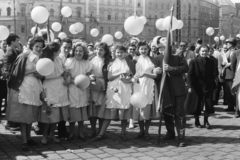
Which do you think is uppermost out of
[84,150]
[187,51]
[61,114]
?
[187,51]

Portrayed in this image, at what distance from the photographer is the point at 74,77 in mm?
6172

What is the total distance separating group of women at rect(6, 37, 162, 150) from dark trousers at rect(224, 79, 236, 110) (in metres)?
4.52

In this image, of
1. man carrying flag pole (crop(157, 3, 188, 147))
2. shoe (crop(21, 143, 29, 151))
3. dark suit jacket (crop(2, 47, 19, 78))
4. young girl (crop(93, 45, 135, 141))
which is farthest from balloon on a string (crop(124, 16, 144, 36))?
shoe (crop(21, 143, 29, 151))

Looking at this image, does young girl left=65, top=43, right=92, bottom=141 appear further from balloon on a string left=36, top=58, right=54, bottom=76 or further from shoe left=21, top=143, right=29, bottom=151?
shoe left=21, top=143, right=29, bottom=151

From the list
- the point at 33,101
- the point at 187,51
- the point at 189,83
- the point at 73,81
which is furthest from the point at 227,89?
the point at 33,101

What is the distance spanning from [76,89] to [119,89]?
832 millimetres

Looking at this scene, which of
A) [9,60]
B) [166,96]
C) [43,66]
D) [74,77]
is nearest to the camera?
[43,66]

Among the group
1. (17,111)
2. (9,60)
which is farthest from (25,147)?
(9,60)

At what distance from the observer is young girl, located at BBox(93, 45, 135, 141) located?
20.6 ft

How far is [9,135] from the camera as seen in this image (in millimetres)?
6773

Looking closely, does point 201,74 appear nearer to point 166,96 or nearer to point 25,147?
point 166,96

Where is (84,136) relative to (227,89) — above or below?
below

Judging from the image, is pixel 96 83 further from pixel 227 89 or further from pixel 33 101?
pixel 227 89

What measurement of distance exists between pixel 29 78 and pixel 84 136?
5.47ft
